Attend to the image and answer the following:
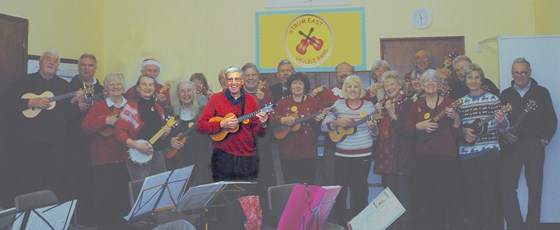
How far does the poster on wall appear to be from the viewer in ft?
22.5

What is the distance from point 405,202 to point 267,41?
311 cm

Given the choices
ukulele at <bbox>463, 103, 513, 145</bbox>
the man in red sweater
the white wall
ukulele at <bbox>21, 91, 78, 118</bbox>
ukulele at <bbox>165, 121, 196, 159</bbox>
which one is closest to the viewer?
the man in red sweater

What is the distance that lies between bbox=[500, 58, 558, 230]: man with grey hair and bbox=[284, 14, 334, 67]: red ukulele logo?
8.52ft

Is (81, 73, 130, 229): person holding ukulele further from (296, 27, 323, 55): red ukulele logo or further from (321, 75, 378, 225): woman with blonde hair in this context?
(296, 27, 323, 55): red ukulele logo

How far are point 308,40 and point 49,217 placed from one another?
4724mm

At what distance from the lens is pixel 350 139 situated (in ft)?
15.8

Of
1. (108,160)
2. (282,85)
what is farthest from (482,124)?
(108,160)

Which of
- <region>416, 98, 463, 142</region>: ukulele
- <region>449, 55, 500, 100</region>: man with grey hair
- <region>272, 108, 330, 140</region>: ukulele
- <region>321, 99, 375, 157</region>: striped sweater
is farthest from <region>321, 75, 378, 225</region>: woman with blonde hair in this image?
<region>449, 55, 500, 100</region>: man with grey hair

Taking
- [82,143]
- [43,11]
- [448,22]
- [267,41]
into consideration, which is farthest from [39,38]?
[448,22]

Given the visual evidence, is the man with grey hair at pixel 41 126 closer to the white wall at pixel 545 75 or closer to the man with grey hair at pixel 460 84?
the man with grey hair at pixel 460 84

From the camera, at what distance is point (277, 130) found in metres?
4.91

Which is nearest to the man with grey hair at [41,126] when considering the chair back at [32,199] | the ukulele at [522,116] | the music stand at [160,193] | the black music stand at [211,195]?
the chair back at [32,199]

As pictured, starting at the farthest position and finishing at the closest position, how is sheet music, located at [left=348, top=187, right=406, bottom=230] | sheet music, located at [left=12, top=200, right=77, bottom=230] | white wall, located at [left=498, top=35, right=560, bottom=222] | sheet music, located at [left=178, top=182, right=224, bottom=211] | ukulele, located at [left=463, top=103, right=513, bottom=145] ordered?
1. white wall, located at [left=498, top=35, right=560, bottom=222]
2. ukulele, located at [left=463, top=103, right=513, bottom=145]
3. sheet music, located at [left=178, top=182, right=224, bottom=211]
4. sheet music, located at [left=348, top=187, right=406, bottom=230]
5. sheet music, located at [left=12, top=200, right=77, bottom=230]

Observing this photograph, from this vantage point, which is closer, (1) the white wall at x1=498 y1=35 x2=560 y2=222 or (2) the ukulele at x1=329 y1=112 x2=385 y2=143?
(2) the ukulele at x1=329 y1=112 x2=385 y2=143
